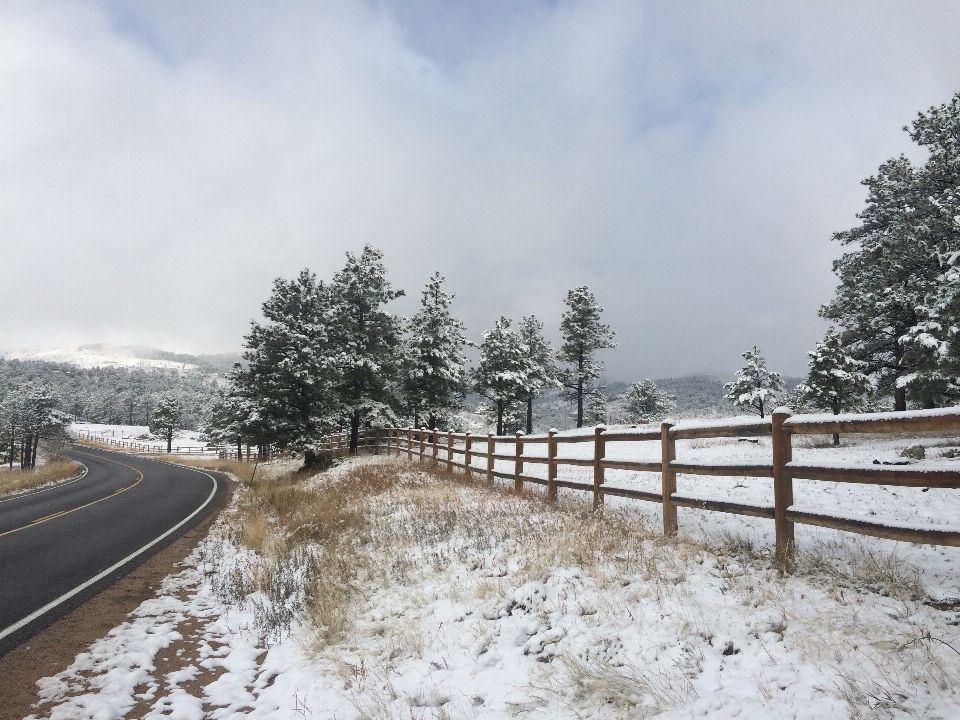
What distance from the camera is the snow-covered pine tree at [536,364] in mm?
47875

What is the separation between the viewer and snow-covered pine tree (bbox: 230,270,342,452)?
79.9ft

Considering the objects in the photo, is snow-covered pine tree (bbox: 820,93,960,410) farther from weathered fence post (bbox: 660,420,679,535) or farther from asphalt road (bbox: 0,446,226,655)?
asphalt road (bbox: 0,446,226,655)

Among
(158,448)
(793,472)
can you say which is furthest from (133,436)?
(793,472)

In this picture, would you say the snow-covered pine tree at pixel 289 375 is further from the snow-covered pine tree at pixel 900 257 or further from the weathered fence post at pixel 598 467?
the snow-covered pine tree at pixel 900 257

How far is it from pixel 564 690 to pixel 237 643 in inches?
164

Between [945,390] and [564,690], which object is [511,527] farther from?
[945,390]

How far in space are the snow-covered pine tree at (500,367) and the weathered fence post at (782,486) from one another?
1492 inches

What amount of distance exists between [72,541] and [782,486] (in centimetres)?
1362

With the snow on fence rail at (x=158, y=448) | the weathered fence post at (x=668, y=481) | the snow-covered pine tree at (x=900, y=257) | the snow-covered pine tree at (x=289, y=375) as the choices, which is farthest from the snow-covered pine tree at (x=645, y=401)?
the weathered fence post at (x=668, y=481)

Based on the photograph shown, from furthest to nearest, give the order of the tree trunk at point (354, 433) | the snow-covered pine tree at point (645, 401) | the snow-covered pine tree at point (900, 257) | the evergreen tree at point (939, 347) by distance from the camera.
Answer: the snow-covered pine tree at point (645, 401) < the tree trunk at point (354, 433) < the snow-covered pine tree at point (900, 257) < the evergreen tree at point (939, 347)

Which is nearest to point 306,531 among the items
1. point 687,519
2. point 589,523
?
point 589,523

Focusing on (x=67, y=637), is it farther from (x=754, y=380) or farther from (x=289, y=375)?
(x=754, y=380)

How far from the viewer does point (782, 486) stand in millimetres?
5301

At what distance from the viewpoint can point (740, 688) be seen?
352cm
